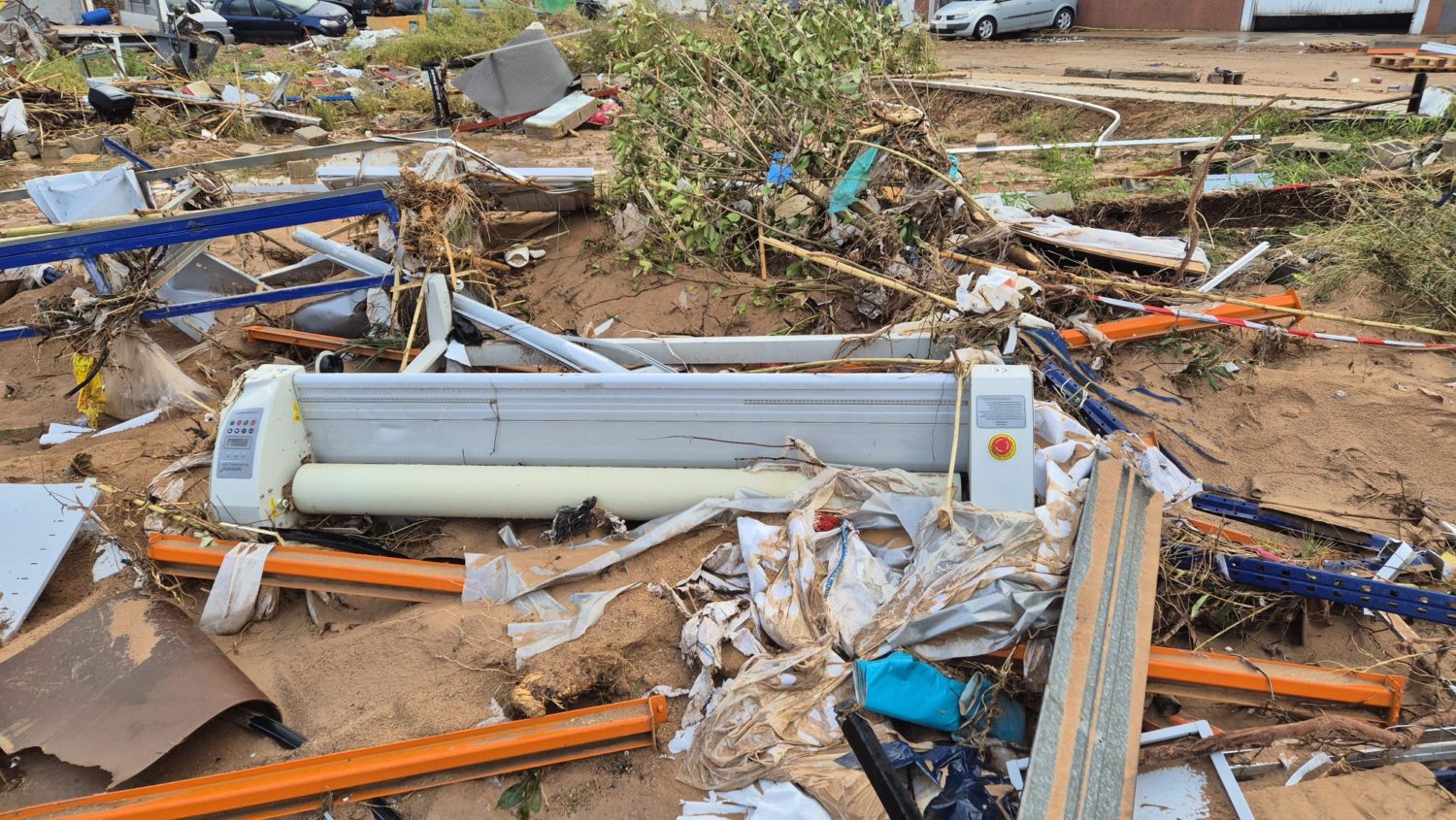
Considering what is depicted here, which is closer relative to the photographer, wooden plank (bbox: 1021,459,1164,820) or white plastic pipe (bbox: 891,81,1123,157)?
wooden plank (bbox: 1021,459,1164,820)

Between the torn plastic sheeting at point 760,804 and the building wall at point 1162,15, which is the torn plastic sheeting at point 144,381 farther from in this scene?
the building wall at point 1162,15

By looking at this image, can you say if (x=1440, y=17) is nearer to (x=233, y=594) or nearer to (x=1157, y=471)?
(x=1157, y=471)

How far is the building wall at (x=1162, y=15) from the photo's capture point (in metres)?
15.3

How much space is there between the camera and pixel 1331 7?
14156mm

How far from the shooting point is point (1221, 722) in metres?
2.48

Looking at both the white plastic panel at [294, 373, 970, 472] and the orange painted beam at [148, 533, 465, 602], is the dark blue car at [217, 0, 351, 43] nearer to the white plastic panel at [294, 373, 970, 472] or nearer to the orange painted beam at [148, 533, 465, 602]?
the white plastic panel at [294, 373, 970, 472]

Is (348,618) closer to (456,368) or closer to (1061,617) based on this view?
(456,368)

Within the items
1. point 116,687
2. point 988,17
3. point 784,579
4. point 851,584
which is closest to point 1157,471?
point 851,584

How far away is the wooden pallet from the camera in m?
9.48

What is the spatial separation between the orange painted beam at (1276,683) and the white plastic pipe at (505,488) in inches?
50.9

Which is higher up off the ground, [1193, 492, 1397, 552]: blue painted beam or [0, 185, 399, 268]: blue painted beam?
Answer: [0, 185, 399, 268]: blue painted beam

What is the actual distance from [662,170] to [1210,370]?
313 centimetres

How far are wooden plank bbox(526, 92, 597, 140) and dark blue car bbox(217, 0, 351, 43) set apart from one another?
10021mm

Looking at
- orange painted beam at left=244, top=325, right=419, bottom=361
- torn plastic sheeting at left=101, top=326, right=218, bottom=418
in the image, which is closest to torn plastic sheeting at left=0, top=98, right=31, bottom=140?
orange painted beam at left=244, top=325, right=419, bottom=361
